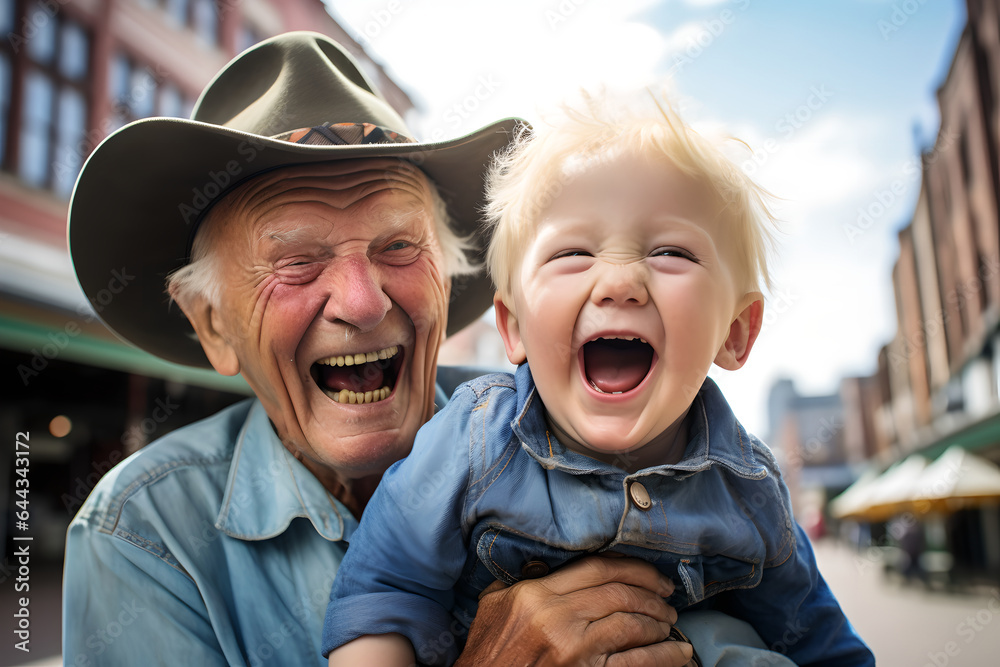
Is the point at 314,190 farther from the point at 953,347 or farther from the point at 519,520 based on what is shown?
the point at 953,347

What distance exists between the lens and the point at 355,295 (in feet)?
5.66

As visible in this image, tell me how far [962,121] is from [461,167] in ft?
78.0

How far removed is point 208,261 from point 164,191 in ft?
0.78

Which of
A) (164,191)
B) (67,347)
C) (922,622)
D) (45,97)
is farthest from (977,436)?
(45,97)

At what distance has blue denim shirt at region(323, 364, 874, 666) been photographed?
1320mm

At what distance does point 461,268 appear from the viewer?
7.74 feet

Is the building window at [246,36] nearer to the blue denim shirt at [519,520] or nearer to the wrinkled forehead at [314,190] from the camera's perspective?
Answer: the wrinkled forehead at [314,190]

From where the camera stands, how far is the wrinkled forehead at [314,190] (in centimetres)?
180

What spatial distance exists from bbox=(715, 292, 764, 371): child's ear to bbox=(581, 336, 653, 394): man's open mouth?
22cm

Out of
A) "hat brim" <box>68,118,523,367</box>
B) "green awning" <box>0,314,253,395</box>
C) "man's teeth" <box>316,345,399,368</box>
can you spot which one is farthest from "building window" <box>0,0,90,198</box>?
"man's teeth" <box>316,345,399,368</box>

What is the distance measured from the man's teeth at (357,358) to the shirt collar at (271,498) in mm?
301

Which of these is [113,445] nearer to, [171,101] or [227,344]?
[171,101]

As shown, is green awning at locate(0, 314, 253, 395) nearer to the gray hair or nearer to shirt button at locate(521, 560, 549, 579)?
the gray hair

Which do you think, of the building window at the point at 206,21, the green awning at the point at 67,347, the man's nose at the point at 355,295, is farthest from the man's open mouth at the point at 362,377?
the building window at the point at 206,21
